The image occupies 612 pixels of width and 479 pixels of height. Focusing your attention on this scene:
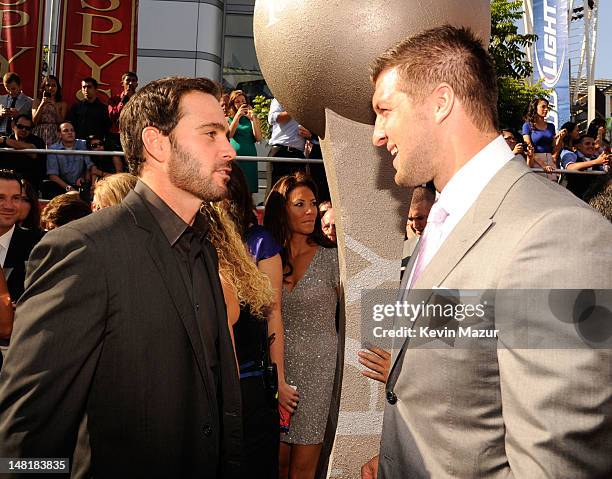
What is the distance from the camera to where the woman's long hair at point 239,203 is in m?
4.15

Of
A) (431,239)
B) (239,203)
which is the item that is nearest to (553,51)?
(239,203)

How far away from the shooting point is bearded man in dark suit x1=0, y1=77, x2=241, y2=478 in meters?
2.00

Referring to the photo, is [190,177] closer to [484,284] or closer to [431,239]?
[431,239]

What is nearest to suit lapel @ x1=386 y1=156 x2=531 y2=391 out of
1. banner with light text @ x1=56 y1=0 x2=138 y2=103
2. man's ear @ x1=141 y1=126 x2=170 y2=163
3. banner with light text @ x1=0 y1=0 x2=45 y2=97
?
man's ear @ x1=141 y1=126 x2=170 y2=163

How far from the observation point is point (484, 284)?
1718 millimetres

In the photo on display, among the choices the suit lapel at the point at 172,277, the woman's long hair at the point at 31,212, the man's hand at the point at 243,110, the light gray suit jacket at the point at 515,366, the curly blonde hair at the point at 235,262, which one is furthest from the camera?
the man's hand at the point at 243,110

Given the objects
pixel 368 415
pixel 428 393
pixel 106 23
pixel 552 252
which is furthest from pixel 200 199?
pixel 106 23

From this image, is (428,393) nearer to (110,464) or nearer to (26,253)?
(110,464)

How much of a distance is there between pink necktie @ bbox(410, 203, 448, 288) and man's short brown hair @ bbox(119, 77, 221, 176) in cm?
104

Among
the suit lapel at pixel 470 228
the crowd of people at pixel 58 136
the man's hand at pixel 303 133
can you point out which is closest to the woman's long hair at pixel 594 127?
the man's hand at pixel 303 133

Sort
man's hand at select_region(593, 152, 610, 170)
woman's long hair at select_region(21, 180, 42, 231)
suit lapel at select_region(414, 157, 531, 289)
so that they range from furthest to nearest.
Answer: man's hand at select_region(593, 152, 610, 170) → woman's long hair at select_region(21, 180, 42, 231) → suit lapel at select_region(414, 157, 531, 289)

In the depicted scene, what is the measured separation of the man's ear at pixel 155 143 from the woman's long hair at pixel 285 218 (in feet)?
7.23

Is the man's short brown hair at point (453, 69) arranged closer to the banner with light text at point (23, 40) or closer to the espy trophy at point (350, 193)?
the espy trophy at point (350, 193)

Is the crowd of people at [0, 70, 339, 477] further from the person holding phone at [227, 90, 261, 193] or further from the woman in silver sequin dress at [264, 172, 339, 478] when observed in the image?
the person holding phone at [227, 90, 261, 193]
